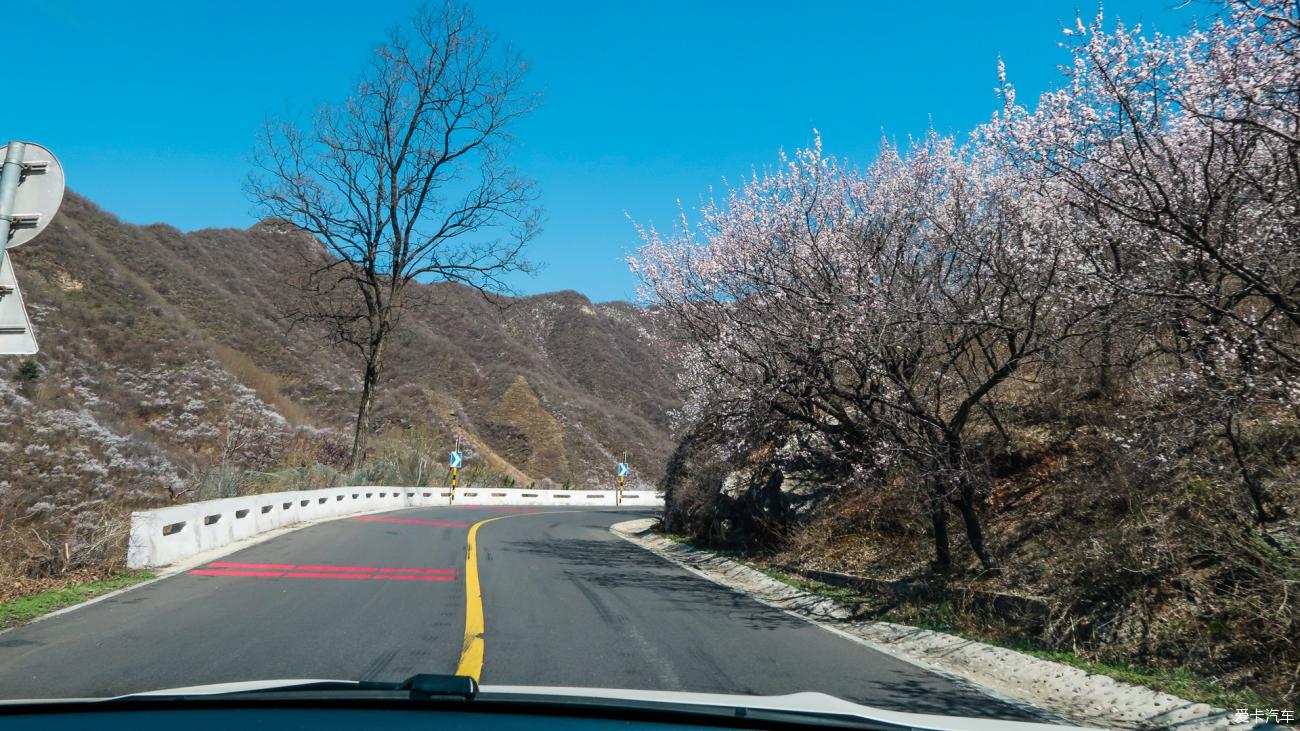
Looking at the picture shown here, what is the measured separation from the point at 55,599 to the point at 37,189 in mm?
5186

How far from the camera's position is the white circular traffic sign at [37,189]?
597cm

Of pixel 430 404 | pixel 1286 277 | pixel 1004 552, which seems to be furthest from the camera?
pixel 430 404

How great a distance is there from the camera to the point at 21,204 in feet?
19.7

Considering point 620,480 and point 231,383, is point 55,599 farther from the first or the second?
point 620,480

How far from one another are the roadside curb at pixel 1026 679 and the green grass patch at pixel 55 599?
26.1 ft

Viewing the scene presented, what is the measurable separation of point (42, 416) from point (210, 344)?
23571mm

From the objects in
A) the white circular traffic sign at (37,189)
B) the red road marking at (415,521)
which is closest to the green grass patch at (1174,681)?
the white circular traffic sign at (37,189)

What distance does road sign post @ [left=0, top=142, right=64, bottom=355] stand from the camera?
231 inches

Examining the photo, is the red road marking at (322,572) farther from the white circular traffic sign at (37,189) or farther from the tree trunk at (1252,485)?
Answer: the tree trunk at (1252,485)

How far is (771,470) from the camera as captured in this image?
16.5 metres

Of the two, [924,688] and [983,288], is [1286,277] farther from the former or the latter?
[924,688]

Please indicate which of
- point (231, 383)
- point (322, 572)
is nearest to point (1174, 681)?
point (322, 572)

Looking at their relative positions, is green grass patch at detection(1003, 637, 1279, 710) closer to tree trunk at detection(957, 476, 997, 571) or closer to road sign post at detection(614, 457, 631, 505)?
tree trunk at detection(957, 476, 997, 571)

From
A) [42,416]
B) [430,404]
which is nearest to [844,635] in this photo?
[42,416]
